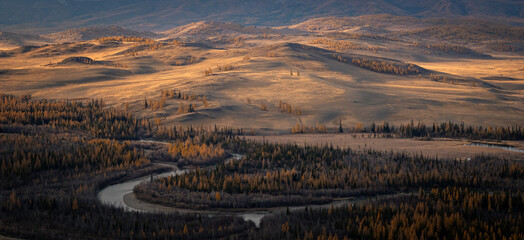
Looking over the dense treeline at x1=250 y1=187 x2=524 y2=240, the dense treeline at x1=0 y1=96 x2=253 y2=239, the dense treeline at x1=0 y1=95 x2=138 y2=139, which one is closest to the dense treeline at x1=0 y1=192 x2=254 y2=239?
the dense treeline at x1=0 y1=96 x2=253 y2=239

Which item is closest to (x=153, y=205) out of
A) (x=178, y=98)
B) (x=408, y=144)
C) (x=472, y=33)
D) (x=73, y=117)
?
(x=408, y=144)

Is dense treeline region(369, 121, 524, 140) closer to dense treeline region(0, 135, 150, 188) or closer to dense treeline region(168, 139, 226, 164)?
dense treeline region(168, 139, 226, 164)

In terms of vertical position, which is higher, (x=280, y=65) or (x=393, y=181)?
(x=280, y=65)

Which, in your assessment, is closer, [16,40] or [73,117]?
[73,117]

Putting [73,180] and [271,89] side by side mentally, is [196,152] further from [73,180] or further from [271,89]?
[271,89]

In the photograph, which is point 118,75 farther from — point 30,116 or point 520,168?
point 520,168

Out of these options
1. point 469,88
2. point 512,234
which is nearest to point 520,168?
point 512,234

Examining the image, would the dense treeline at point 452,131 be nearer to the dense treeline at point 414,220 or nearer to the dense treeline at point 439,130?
the dense treeline at point 439,130
